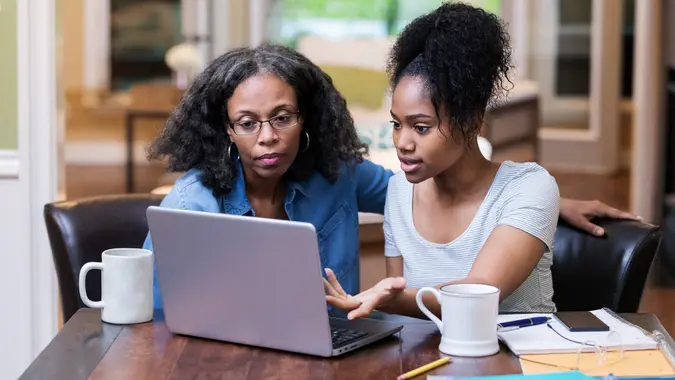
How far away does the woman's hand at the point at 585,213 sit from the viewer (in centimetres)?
214

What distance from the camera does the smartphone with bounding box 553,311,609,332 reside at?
164 cm

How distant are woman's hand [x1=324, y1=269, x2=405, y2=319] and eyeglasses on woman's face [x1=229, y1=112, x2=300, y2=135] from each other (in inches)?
16.7

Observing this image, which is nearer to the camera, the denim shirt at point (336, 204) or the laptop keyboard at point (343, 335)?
the laptop keyboard at point (343, 335)

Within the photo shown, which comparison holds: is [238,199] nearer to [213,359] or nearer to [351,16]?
[213,359]

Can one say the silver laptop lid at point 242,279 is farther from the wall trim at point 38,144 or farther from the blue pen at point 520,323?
the wall trim at point 38,144

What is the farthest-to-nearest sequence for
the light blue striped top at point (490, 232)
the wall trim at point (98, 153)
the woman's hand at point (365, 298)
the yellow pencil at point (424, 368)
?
1. the wall trim at point (98, 153)
2. the light blue striped top at point (490, 232)
3. the woman's hand at point (365, 298)
4. the yellow pencil at point (424, 368)

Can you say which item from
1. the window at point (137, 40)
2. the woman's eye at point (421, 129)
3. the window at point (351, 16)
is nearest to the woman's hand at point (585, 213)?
the woman's eye at point (421, 129)

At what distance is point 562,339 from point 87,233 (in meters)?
1.08

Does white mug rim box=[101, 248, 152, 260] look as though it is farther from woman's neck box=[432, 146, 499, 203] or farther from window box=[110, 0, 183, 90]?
window box=[110, 0, 183, 90]

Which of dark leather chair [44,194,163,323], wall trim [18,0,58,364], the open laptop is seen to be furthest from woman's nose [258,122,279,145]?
wall trim [18,0,58,364]

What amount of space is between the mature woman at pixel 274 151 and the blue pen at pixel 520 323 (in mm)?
492

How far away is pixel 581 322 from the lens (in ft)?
5.47

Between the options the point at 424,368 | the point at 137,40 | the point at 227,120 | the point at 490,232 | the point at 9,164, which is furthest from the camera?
the point at 137,40

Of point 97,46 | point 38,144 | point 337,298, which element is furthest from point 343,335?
point 97,46
